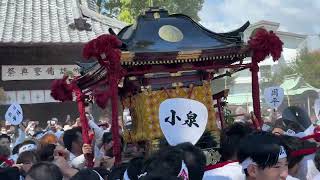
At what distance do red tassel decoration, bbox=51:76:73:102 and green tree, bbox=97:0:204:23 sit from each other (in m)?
9.93

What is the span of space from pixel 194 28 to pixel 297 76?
27347 millimetres

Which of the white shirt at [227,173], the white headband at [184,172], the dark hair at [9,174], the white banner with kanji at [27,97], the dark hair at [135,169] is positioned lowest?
the white banner with kanji at [27,97]

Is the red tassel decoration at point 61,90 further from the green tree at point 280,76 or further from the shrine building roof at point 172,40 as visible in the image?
the green tree at point 280,76

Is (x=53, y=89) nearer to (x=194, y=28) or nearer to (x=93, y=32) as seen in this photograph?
(x=194, y=28)

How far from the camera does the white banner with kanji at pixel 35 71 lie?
11.3 metres

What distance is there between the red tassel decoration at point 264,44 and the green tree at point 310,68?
26.8 meters

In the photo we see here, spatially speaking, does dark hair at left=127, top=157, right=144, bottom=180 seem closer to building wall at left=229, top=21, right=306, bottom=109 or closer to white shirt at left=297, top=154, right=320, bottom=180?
white shirt at left=297, top=154, right=320, bottom=180

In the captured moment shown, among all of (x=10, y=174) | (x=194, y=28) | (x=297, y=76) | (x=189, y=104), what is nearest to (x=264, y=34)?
(x=194, y=28)

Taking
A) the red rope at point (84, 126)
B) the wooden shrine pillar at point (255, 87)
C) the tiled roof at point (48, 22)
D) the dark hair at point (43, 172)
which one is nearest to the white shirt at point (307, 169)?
the wooden shrine pillar at point (255, 87)

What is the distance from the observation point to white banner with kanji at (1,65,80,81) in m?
11.3

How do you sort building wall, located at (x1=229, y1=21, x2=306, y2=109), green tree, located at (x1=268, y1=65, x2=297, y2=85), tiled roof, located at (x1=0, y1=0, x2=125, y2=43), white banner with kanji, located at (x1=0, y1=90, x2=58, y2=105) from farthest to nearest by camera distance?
building wall, located at (x1=229, y1=21, x2=306, y2=109)
green tree, located at (x1=268, y1=65, x2=297, y2=85)
white banner with kanji, located at (x1=0, y1=90, x2=58, y2=105)
tiled roof, located at (x1=0, y1=0, x2=125, y2=43)

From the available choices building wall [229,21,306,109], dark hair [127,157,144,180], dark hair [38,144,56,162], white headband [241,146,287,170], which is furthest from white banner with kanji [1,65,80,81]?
building wall [229,21,306,109]

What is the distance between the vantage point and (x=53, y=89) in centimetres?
571

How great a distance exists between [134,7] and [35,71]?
9.53 metres
